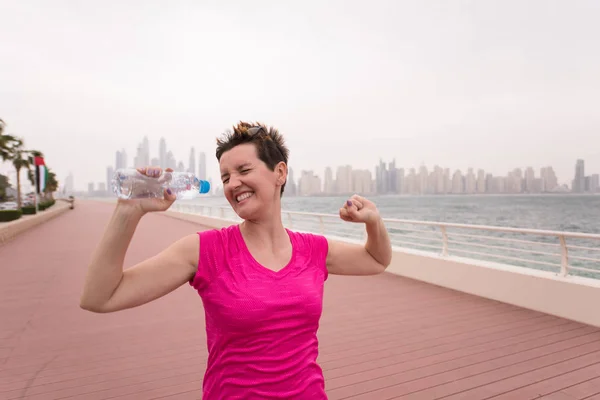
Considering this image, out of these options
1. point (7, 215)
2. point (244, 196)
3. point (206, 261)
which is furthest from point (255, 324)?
point (7, 215)

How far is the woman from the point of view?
1.07 meters

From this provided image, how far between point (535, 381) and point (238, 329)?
3.09 meters

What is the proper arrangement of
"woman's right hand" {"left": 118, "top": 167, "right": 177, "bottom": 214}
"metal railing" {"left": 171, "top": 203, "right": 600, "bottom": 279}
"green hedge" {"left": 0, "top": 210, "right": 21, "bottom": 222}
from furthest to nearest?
"green hedge" {"left": 0, "top": 210, "right": 21, "bottom": 222}, "metal railing" {"left": 171, "top": 203, "right": 600, "bottom": 279}, "woman's right hand" {"left": 118, "top": 167, "right": 177, "bottom": 214}

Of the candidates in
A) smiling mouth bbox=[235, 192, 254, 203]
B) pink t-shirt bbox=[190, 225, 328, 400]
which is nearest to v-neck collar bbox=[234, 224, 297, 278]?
pink t-shirt bbox=[190, 225, 328, 400]

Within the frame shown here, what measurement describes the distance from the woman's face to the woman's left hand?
246mm

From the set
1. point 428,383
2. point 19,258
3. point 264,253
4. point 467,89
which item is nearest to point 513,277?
point 428,383

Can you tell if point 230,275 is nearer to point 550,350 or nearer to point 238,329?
point 238,329

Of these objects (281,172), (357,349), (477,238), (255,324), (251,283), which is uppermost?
(281,172)

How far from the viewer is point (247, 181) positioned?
1122 mm

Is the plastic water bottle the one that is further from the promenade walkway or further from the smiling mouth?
the promenade walkway

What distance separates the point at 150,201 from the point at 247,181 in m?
0.28

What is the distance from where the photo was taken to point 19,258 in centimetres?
993

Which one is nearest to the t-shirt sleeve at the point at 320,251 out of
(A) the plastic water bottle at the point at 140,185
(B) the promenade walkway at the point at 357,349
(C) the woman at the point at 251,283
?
(C) the woman at the point at 251,283

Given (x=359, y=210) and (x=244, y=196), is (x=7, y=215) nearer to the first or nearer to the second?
(x=244, y=196)
